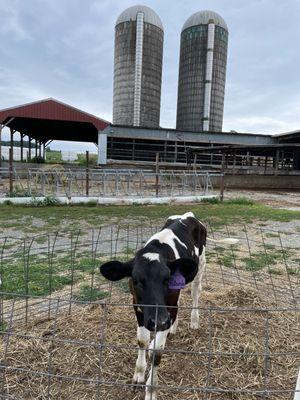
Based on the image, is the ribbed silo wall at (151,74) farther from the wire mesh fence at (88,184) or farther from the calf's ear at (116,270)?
the calf's ear at (116,270)

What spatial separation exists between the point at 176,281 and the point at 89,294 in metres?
2.31

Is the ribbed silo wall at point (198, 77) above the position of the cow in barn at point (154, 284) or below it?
above

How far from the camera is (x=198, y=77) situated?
1432 inches

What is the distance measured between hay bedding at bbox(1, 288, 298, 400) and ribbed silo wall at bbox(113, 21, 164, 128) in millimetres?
32015

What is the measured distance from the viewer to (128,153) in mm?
29094

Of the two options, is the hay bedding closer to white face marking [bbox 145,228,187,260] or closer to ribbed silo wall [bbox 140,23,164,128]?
white face marking [bbox 145,228,187,260]

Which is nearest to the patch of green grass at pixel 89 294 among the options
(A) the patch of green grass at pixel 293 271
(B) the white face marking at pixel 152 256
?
(B) the white face marking at pixel 152 256

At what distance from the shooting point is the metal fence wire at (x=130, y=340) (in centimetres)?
288

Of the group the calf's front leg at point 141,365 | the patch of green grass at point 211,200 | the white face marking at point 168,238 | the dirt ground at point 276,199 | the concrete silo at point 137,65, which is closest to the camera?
the calf's front leg at point 141,365

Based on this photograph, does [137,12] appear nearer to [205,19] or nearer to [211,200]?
[205,19]

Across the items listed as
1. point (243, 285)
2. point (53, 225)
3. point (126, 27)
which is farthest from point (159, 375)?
point (126, 27)

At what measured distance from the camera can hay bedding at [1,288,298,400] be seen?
2906 millimetres

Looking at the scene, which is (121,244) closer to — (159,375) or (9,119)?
(159,375)

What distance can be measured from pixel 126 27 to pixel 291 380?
36262mm
